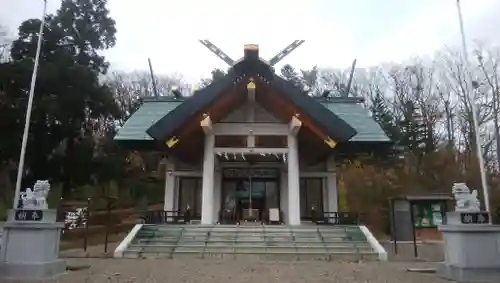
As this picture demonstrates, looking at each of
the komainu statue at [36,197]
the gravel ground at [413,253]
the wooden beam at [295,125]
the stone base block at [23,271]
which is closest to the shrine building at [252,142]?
the wooden beam at [295,125]

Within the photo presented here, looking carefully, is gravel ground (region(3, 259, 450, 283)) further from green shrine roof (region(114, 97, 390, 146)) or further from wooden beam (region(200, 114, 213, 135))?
green shrine roof (region(114, 97, 390, 146))

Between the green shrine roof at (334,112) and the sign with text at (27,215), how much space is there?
782 centimetres

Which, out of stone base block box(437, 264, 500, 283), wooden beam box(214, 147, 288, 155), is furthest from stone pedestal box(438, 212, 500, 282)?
wooden beam box(214, 147, 288, 155)

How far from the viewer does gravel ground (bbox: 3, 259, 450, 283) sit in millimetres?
7539

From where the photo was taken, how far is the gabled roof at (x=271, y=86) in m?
14.2

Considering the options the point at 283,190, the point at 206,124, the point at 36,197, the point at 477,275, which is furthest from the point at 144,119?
the point at 477,275

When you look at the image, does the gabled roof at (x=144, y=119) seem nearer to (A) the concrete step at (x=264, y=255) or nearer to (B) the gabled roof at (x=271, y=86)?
(B) the gabled roof at (x=271, y=86)

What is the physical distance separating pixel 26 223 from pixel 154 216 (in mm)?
8194

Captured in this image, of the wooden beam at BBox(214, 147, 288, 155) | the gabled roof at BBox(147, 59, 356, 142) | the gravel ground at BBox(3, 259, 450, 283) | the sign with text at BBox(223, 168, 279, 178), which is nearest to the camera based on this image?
the gravel ground at BBox(3, 259, 450, 283)

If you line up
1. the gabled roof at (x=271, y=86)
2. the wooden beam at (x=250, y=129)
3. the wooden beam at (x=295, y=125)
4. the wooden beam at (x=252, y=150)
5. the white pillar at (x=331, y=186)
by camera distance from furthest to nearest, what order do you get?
the white pillar at (x=331, y=186)
the wooden beam at (x=250, y=129)
the wooden beam at (x=252, y=150)
the wooden beam at (x=295, y=125)
the gabled roof at (x=271, y=86)

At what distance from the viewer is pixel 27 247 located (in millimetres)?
7652

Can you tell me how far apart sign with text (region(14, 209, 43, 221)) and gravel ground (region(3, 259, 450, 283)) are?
3.97ft

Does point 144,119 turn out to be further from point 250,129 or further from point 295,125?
point 295,125

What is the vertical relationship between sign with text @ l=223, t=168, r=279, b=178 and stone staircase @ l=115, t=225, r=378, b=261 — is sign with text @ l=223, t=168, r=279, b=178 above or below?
above
